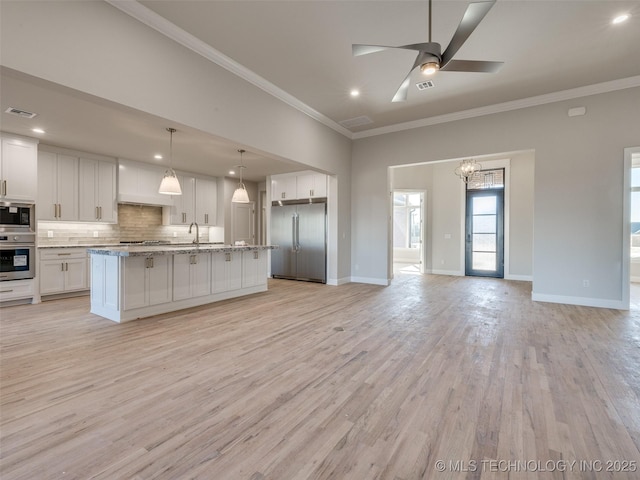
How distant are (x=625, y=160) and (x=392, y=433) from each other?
5.39 m

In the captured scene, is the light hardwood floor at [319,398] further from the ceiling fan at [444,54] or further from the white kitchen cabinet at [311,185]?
the white kitchen cabinet at [311,185]

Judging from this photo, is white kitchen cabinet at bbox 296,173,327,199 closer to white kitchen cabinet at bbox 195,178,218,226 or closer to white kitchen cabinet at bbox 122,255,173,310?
white kitchen cabinet at bbox 195,178,218,226

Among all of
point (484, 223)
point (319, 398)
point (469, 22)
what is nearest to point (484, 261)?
point (484, 223)

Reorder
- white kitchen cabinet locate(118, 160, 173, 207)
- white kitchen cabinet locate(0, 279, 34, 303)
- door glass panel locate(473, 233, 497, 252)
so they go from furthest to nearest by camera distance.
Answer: door glass panel locate(473, 233, 497, 252)
white kitchen cabinet locate(118, 160, 173, 207)
white kitchen cabinet locate(0, 279, 34, 303)

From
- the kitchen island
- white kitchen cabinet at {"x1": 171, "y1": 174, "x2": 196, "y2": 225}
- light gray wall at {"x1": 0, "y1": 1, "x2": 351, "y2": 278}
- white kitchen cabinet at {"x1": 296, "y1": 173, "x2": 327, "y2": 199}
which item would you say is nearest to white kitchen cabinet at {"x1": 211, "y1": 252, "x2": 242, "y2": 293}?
the kitchen island

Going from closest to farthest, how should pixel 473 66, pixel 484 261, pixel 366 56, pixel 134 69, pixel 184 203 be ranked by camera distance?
pixel 473 66 < pixel 134 69 < pixel 366 56 < pixel 184 203 < pixel 484 261

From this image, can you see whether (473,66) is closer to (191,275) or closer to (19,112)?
(191,275)

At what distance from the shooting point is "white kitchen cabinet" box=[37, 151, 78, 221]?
5.31 metres

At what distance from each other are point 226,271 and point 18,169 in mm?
3674

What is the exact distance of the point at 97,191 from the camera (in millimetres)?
6031

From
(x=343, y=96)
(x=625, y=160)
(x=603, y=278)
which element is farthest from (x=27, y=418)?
(x=625, y=160)

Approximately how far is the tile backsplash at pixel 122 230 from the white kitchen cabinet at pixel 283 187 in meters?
2.49

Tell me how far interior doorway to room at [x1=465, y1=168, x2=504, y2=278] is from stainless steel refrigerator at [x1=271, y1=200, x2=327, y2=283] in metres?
4.20

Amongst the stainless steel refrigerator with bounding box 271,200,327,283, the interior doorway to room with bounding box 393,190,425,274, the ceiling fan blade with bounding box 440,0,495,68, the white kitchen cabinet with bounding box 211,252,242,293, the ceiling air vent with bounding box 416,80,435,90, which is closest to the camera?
the ceiling fan blade with bounding box 440,0,495,68
